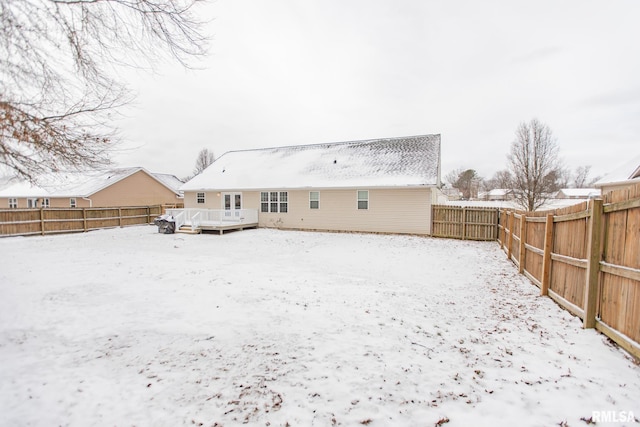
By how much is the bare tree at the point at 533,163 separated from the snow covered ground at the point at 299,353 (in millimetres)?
14711

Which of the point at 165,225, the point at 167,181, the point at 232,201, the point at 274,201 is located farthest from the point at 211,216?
the point at 167,181

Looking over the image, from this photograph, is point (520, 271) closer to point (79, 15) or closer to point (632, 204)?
point (632, 204)

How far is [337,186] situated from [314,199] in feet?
6.35

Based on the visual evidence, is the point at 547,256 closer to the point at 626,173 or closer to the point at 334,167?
the point at 334,167

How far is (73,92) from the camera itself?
12.7 ft

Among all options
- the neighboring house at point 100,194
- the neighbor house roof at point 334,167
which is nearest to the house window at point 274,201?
the neighbor house roof at point 334,167

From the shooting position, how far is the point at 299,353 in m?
3.64

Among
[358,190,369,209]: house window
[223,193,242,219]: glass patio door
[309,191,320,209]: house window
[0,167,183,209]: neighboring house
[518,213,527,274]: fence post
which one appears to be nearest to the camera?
[518,213,527,274]: fence post

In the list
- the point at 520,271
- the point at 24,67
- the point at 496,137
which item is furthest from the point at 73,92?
the point at 496,137

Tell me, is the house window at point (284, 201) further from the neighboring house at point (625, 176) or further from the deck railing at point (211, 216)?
the neighboring house at point (625, 176)

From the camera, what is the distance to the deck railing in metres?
17.5

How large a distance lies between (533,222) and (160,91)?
869 cm

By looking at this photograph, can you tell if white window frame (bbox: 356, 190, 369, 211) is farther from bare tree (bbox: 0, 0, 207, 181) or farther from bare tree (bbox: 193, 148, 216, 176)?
bare tree (bbox: 193, 148, 216, 176)

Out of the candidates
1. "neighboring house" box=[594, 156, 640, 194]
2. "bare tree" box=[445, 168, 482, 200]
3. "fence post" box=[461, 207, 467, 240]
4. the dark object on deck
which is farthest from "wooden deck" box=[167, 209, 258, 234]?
"bare tree" box=[445, 168, 482, 200]
